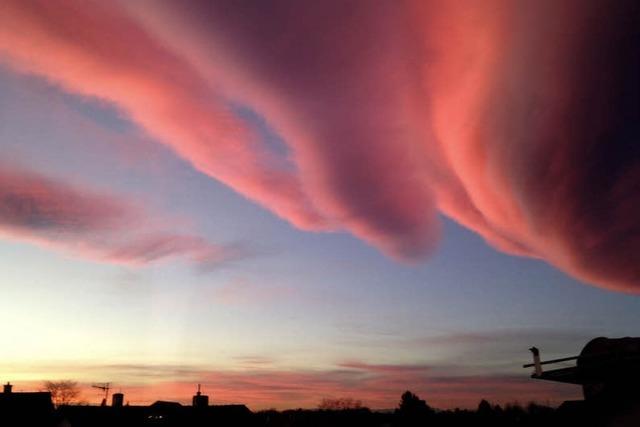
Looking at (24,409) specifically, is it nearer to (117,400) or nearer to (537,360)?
(117,400)

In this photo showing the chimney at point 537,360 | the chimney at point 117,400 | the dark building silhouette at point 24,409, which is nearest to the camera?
the chimney at point 537,360

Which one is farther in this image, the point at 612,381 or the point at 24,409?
the point at 24,409

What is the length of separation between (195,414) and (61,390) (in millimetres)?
92114

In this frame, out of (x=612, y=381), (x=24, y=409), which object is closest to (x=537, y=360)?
(x=612, y=381)

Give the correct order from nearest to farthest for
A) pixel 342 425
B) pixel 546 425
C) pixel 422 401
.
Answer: pixel 546 425
pixel 342 425
pixel 422 401

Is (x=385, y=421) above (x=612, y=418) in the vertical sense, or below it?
below

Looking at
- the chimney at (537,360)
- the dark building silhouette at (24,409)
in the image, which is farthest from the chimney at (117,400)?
the chimney at (537,360)

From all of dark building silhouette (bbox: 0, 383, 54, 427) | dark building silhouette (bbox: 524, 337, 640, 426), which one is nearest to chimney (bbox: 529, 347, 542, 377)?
dark building silhouette (bbox: 524, 337, 640, 426)

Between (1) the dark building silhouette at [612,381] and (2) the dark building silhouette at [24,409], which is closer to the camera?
(1) the dark building silhouette at [612,381]

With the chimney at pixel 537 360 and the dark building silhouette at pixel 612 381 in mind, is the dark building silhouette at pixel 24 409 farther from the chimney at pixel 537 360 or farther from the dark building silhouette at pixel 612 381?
the dark building silhouette at pixel 612 381

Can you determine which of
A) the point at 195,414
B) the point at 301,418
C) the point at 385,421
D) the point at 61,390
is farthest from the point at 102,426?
the point at 61,390

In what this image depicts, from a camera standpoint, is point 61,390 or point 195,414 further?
point 61,390

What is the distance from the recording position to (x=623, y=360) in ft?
44.7

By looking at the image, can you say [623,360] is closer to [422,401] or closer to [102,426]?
[102,426]
